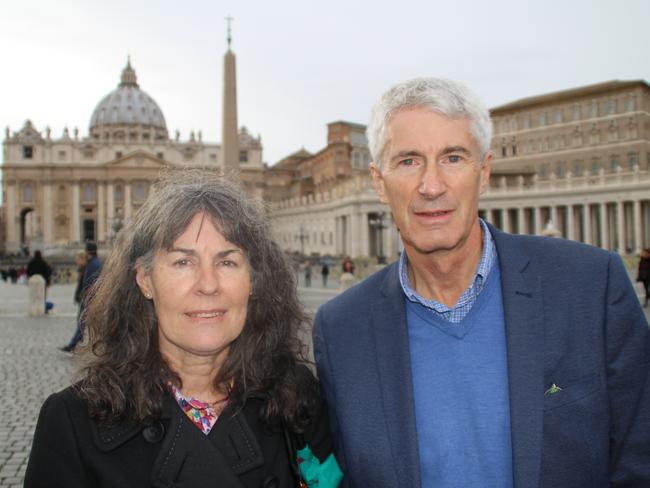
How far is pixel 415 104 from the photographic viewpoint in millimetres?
2352

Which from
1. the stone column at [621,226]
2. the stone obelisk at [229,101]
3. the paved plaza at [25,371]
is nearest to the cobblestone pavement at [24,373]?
the paved plaza at [25,371]

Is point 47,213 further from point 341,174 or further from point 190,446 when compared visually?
point 190,446

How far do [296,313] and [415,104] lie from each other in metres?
1.00

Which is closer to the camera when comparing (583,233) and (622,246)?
(622,246)

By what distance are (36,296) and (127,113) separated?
328 ft

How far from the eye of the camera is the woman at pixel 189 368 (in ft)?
7.00

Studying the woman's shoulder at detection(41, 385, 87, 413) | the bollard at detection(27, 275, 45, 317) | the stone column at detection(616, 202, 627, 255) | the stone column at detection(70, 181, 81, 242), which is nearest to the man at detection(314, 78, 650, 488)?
the woman's shoulder at detection(41, 385, 87, 413)

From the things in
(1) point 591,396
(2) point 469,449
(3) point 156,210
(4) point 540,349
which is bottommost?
(2) point 469,449

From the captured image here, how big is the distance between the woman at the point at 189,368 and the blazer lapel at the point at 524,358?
722mm

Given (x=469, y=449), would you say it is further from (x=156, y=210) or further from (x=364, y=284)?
(x=156, y=210)

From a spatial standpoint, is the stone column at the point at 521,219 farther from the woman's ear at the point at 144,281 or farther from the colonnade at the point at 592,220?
the woman's ear at the point at 144,281

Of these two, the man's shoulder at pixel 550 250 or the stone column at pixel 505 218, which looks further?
the stone column at pixel 505 218

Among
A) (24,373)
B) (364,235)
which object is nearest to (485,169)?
(24,373)

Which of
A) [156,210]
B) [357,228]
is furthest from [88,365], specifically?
[357,228]
